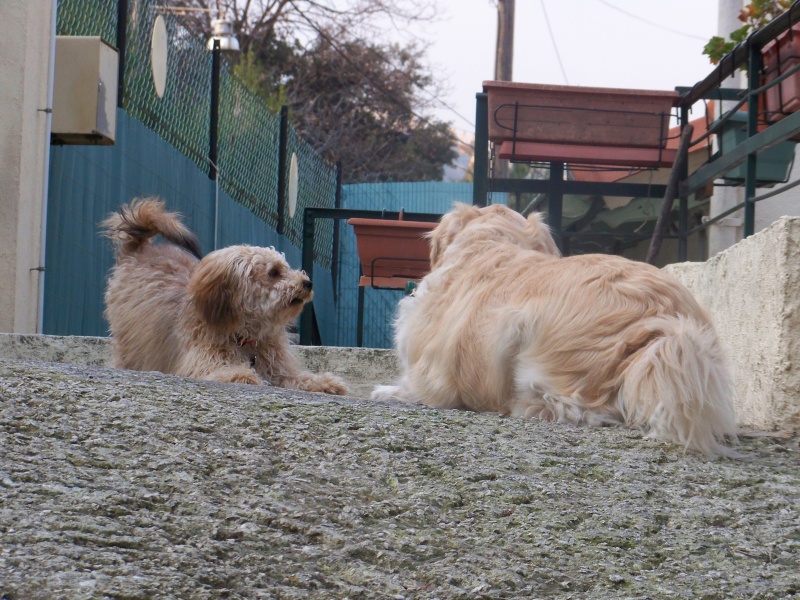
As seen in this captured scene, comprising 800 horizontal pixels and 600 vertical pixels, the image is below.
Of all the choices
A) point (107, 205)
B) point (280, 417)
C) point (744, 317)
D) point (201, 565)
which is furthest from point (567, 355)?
point (107, 205)

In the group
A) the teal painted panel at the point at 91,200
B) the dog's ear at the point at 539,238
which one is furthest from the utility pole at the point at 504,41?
the dog's ear at the point at 539,238

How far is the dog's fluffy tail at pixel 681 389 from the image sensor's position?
10.4ft

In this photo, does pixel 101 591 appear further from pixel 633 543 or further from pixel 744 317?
pixel 744 317

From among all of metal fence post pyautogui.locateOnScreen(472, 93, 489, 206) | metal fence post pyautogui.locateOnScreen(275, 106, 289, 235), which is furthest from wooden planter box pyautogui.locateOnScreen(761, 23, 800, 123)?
metal fence post pyautogui.locateOnScreen(275, 106, 289, 235)

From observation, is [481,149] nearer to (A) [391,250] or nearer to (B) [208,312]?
(A) [391,250]

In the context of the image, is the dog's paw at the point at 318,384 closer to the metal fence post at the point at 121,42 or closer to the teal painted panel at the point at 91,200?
the teal painted panel at the point at 91,200

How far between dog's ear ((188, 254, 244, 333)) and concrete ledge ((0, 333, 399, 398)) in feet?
2.80

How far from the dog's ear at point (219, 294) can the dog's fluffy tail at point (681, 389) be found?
259cm

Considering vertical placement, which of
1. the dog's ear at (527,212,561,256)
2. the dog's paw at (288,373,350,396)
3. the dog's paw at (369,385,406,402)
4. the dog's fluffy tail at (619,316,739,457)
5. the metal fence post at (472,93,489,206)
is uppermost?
the metal fence post at (472,93,489,206)

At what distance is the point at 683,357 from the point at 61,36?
5.23 meters

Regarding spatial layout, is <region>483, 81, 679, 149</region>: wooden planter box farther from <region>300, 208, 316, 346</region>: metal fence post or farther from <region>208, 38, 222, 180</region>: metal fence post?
<region>208, 38, 222, 180</region>: metal fence post

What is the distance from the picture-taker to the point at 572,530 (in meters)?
2.38

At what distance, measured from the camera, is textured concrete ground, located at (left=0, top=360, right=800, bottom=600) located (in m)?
1.98

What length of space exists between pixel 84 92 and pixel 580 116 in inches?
134
